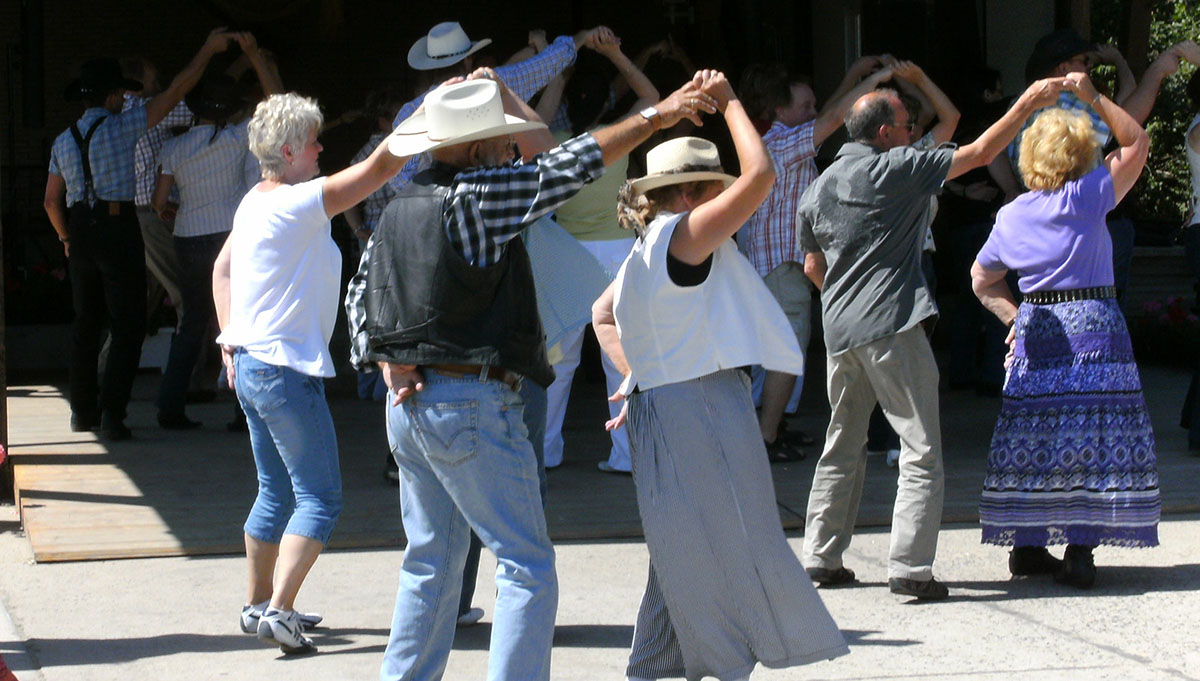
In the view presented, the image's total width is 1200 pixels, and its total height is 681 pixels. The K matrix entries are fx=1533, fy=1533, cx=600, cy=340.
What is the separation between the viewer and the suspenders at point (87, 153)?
28.1 feet

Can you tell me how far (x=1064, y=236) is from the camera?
559 centimetres

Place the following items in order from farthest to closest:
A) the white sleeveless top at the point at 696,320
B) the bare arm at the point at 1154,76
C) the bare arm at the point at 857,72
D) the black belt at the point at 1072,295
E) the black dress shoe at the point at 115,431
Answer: the black dress shoe at the point at 115,431, the bare arm at the point at 857,72, the bare arm at the point at 1154,76, the black belt at the point at 1072,295, the white sleeveless top at the point at 696,320

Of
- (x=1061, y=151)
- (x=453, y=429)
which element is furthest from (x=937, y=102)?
(x=453, y=429)

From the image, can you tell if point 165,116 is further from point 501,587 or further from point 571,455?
point 501,587

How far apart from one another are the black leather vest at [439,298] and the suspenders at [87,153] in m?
5.29

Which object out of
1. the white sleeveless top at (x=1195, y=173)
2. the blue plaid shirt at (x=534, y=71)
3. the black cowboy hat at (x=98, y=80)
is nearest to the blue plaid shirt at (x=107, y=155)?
the black cowboy hat at (x=98, y=80)

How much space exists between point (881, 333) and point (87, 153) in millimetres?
5090

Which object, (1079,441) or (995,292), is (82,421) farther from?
(1079,441)

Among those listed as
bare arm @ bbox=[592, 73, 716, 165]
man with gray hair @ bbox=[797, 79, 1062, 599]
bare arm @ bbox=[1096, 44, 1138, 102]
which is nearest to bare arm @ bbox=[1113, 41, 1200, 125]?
bare arm @ bbox=[1096, 44, 1138, 102]

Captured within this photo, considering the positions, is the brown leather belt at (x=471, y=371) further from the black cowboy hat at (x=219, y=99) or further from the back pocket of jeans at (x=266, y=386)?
the black cowboy hat at (x=219, y=99)

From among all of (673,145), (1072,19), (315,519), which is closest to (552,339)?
(673,145)

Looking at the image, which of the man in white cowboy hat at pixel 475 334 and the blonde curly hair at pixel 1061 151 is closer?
the man in white cowboy hat at pixel 475 334

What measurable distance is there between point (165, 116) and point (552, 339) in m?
5.31

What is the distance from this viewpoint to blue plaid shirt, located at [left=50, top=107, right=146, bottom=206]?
8562 millimetres
